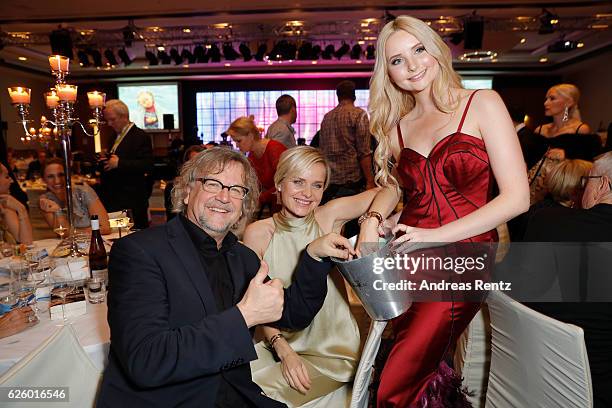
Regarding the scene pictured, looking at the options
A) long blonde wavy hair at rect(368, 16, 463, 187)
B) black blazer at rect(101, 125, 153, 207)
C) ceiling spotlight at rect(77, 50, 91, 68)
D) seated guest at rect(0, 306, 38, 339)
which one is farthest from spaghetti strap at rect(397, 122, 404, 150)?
ceiling spotlight at rect(77, 50, 91, 68)

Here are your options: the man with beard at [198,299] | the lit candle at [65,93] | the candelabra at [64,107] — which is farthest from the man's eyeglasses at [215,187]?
the lit candle at [65,93]

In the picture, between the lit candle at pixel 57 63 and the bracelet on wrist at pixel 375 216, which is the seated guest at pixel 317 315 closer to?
the bracelet on wrist at pixel 375 216

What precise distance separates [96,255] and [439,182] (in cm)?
159

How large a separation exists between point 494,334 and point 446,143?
0.72 meters

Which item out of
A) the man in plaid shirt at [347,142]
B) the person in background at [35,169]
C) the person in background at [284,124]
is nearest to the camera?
the man in plaid shirt at [347,142]

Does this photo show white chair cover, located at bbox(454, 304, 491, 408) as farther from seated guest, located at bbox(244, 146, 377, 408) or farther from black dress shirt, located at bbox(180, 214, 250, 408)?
black dress shirt, located at bbox(180, 214, 250, 408)

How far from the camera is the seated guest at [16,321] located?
1506 mm

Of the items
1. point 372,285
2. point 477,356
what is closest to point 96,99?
point 372,285

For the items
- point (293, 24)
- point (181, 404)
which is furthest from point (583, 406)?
point (293, 24)

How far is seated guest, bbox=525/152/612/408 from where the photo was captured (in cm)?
155

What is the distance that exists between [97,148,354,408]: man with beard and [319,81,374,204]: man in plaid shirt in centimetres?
288

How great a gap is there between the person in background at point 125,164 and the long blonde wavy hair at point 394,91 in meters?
3.05

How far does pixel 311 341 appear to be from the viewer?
6.11ft

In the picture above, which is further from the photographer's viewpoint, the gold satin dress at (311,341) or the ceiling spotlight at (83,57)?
the ceiling spotlight at (83,57)
